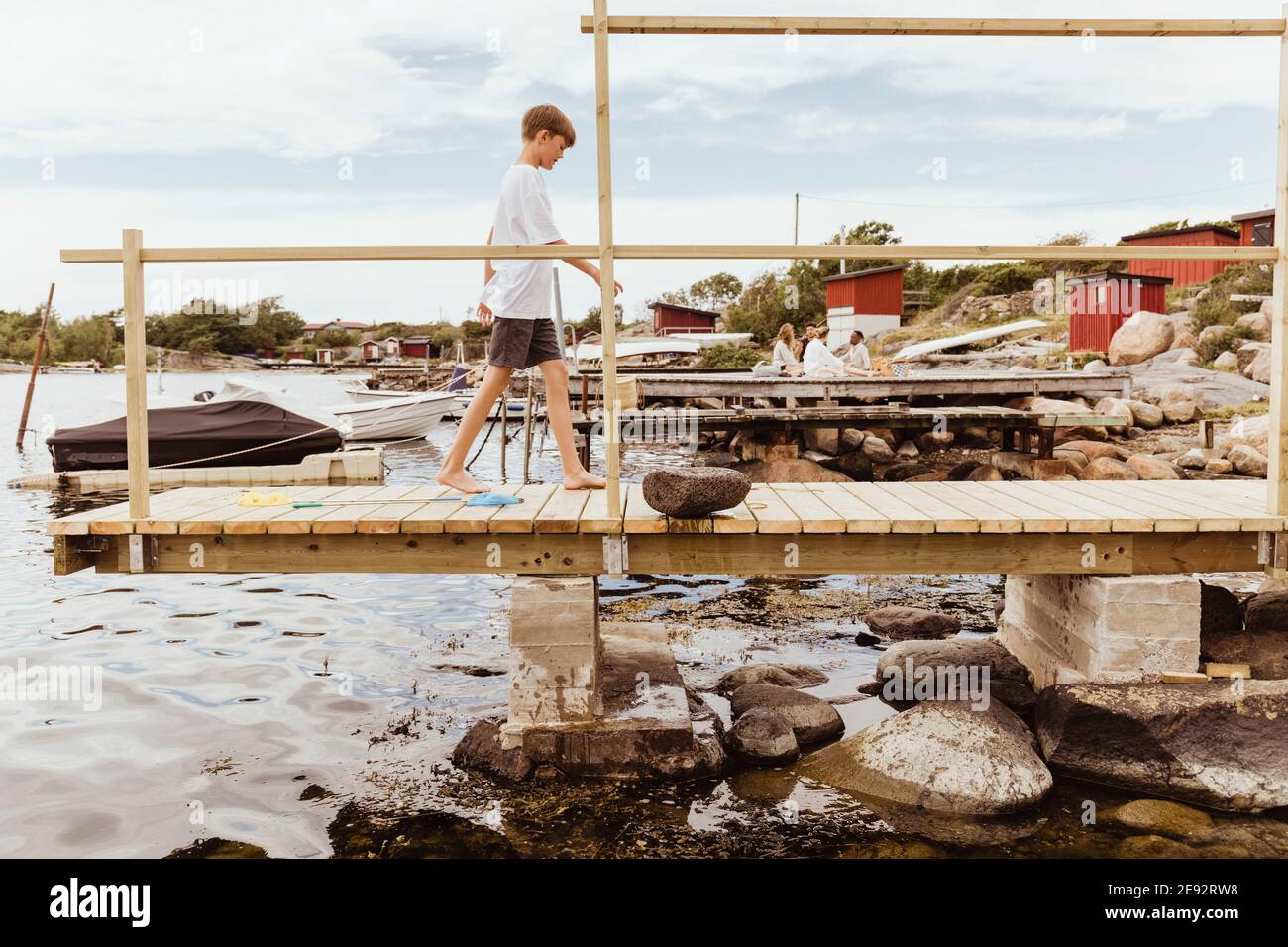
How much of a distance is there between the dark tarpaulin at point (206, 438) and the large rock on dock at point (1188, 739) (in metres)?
19.5

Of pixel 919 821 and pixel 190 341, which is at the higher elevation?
pixel 190 341

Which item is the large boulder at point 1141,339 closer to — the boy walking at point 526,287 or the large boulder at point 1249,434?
the large boulder at point 1249,434

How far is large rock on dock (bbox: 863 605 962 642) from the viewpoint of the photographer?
9.60 metres

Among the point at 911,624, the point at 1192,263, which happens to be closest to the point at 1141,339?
the point at 1192,263

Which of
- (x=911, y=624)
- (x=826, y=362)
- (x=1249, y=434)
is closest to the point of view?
(x=911, y=624)

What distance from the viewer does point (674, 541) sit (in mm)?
6176

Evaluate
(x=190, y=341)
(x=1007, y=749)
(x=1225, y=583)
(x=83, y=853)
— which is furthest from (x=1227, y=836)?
(x=190, y=341)

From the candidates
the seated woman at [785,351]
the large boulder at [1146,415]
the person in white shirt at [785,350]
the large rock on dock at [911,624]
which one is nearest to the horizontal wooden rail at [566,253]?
the large rock on dock at [911,624]

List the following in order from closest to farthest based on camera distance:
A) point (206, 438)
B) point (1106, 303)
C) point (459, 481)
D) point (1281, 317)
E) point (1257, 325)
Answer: point (1281, 317) → point (459, 481) → point (206, 438) → point (1257, 325) → point (1106, 303)

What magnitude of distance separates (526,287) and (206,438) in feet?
58.5

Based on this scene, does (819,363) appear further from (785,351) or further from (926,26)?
(926,26)

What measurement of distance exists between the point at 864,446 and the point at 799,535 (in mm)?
15357
